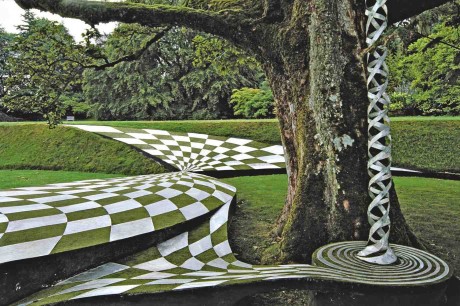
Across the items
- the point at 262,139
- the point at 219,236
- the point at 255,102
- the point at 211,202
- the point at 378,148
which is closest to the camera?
the point at 378,148

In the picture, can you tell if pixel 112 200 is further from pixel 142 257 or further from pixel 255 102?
pixel 255 102

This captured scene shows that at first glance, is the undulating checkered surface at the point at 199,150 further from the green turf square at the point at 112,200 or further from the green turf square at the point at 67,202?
the green turf square at the point at 67,202

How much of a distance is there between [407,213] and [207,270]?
2.69 metres

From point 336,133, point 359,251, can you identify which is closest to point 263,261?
point 359,251

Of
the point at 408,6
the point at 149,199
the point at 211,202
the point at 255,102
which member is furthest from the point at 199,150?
the point at 255,102

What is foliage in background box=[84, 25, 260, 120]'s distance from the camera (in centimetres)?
1919

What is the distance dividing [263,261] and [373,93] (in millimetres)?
1485

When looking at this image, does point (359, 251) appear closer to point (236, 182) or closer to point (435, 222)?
point (435, 222)

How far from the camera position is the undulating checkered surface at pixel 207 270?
1.66 meters

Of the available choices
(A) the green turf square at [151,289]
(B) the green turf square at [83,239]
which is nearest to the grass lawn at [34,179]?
(B) the green turf square at [83,239]

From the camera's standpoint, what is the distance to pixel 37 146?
8.66 metres

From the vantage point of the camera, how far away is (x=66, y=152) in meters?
8.32

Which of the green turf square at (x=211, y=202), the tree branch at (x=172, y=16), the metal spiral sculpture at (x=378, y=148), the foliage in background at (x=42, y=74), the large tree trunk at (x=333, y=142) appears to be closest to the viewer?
the metal spiral sculpture at (x=378, y=148)

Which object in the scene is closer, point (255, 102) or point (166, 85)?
point (255, 102)
